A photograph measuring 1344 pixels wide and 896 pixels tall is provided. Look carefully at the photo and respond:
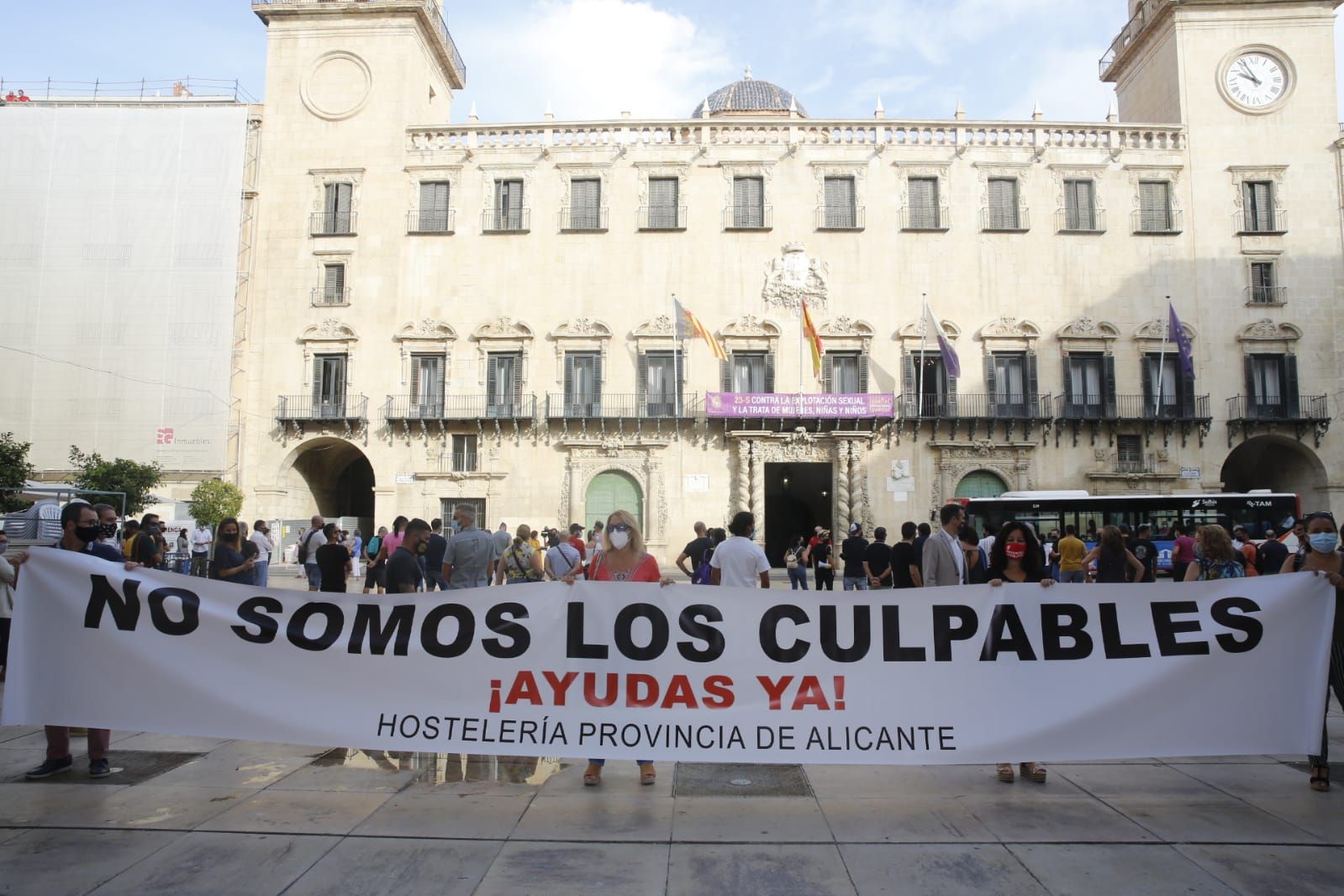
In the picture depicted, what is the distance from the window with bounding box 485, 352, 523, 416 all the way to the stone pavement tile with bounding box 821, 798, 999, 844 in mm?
25733

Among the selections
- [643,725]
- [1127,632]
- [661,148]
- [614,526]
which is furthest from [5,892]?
[661,148]

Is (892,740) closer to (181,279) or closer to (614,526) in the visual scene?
(614,526)

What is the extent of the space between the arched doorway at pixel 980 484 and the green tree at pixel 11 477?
26.6 m

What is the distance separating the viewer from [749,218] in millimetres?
31125

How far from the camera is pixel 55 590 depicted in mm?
6277

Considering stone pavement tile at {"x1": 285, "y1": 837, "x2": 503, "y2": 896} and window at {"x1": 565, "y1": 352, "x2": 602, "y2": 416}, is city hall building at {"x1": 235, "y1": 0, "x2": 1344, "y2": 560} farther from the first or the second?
stone pavement tile at {"x1": 285, "y1": 837, "x2": 503, "y2": 896}

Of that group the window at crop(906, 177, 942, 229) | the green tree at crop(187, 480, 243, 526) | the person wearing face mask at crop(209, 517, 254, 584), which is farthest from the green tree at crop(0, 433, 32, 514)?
the window at crop(906, 177, 942, 229)

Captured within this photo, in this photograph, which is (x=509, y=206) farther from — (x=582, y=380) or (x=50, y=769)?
(x=50, y=769)

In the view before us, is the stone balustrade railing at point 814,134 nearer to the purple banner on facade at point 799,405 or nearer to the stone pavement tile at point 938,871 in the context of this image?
the purple banner on facade at point 799,405

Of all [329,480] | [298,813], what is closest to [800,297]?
[329,480]

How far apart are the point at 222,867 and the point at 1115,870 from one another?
4.58 m

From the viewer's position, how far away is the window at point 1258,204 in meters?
30.8

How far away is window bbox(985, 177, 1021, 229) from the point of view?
3097 cm

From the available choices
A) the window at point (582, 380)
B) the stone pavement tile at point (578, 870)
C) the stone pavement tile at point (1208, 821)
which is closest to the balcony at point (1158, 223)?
the window at point (582, 380)
